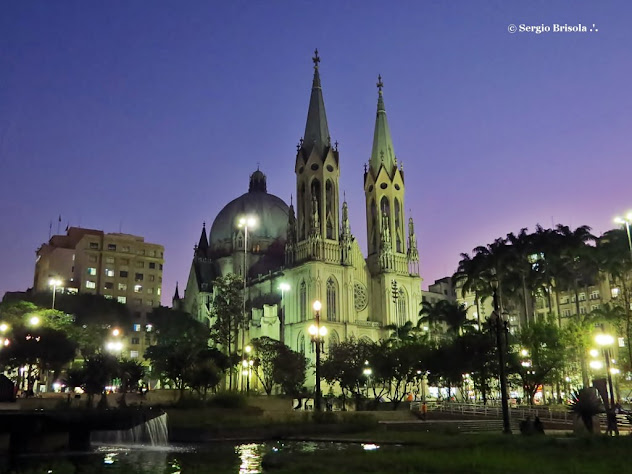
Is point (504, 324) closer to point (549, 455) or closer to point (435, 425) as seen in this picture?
point (435, 425)

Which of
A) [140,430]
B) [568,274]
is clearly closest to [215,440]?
[140,430]

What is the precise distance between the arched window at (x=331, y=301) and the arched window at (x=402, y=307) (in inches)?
415

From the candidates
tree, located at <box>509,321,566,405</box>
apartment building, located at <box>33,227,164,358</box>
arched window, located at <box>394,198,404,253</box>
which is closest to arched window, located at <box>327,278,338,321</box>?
arched window, located at <box>394,198,404,253</box>

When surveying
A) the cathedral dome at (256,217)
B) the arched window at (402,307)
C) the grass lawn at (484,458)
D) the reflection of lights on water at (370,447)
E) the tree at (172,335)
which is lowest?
the reflection of lights on water at (370,447)

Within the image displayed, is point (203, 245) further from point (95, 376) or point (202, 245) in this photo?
point (95, 376)

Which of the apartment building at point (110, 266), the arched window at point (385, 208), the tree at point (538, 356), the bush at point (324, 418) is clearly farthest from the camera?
the apartment building at point (110, 266)

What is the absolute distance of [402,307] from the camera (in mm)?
94188

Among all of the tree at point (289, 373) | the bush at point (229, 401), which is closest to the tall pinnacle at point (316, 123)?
the tree at point (289, 373)

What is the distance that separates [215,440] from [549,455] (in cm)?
1702

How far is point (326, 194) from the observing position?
305 ft

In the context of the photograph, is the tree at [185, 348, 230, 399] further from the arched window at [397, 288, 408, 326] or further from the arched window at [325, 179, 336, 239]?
the arched window at [397, 288, 408, 326]

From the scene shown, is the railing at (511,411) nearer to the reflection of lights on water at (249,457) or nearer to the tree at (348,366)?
the tree at (348,366)

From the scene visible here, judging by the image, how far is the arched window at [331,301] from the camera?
3418 inches

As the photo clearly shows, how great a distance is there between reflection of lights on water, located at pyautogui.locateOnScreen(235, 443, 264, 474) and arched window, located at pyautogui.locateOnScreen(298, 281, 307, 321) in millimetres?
57927
